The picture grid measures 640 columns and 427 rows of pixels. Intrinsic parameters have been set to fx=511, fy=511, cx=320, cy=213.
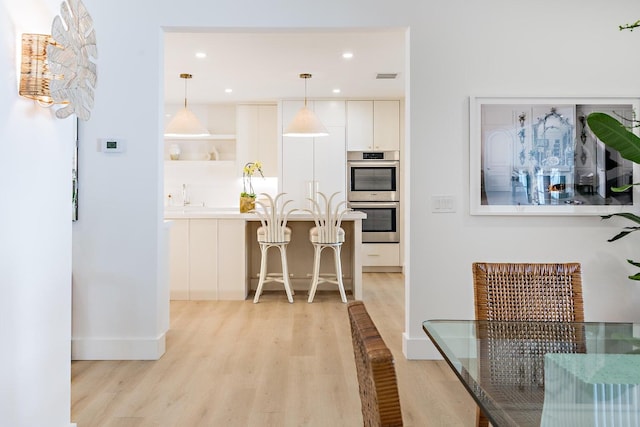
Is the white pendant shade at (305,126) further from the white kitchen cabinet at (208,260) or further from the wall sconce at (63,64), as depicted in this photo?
the wall sconce at (63,64)

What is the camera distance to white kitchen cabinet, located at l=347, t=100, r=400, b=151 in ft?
24.6

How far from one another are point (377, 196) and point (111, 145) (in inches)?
182

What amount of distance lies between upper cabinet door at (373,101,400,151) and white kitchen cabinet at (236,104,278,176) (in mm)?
1495

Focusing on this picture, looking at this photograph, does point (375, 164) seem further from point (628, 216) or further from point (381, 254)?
point (628, 216)

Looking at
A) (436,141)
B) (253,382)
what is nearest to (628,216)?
(436,141)

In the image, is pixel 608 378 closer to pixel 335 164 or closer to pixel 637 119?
pixel 637 119

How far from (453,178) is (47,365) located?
2.69 metres

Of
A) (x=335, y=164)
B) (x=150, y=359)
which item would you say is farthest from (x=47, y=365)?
(x=335, y=164)

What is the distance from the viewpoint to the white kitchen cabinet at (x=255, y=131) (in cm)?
768

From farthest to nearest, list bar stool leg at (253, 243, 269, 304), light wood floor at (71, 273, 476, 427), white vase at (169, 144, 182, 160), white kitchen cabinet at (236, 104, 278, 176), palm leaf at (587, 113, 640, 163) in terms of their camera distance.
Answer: white vase at (169, 144, 182, 160) < white kitchen cabinet at (236, 104, 278, 176) < bar stool leg at (253, 243, 269, 304) < palm leaf at (587, 113, 640, 163) < light wood floor at (71, 273, 476, 427)

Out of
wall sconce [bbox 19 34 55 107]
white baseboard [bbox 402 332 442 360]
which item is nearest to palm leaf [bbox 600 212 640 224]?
white baseboard [bbox 402 332 442 360]

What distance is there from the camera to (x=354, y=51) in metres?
5.05

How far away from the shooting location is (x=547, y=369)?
1430mm

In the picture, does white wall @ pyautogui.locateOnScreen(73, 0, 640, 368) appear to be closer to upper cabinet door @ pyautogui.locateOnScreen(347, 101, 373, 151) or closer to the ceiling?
the ceiling
